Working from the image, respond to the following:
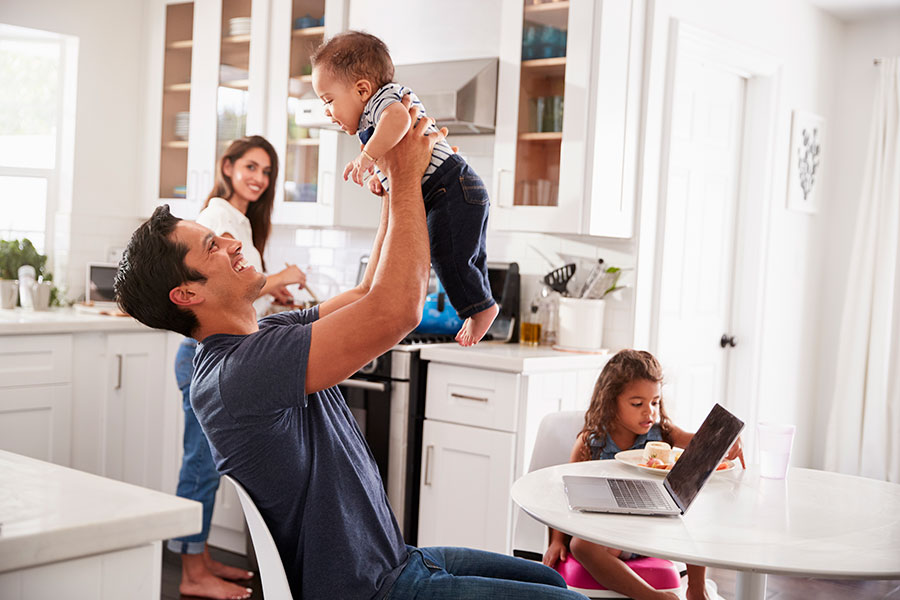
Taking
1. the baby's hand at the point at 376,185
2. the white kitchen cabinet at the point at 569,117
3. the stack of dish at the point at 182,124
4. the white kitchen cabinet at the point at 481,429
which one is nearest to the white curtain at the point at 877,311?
the white kitchen cabinet at the point at 569,117

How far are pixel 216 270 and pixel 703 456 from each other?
1.04 meters

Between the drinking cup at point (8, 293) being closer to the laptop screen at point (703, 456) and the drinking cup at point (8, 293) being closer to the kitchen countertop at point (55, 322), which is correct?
the kitchen countertop at point (55, 322)

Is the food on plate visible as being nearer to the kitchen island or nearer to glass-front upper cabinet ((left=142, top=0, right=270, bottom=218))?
the kitchen island

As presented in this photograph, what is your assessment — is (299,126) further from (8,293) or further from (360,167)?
(360,167)

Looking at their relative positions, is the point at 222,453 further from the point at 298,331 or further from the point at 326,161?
the point at 326,161

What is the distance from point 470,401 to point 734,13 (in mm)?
2191

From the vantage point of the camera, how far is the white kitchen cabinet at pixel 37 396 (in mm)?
3623

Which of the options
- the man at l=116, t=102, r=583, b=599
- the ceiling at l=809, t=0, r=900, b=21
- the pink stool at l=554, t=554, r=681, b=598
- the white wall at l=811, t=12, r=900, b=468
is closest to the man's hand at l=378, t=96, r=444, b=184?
the man at l=116, t=102, r=583, b=599

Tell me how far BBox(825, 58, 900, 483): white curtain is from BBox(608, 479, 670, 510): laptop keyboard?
326 cm

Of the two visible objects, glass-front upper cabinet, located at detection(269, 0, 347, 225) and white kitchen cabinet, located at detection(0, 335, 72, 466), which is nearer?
white kitchen cabinet, located at detection(0, 335, 72, 466)

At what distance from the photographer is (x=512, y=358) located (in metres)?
3.21

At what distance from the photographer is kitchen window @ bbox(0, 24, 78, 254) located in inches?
184

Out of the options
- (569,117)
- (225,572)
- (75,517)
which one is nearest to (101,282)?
(225,572)

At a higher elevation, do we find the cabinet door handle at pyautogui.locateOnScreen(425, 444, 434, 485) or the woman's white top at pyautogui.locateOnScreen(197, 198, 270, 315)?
the woman's white top at pyautogui.locateOnScreen(197, 198, 270, 315)
